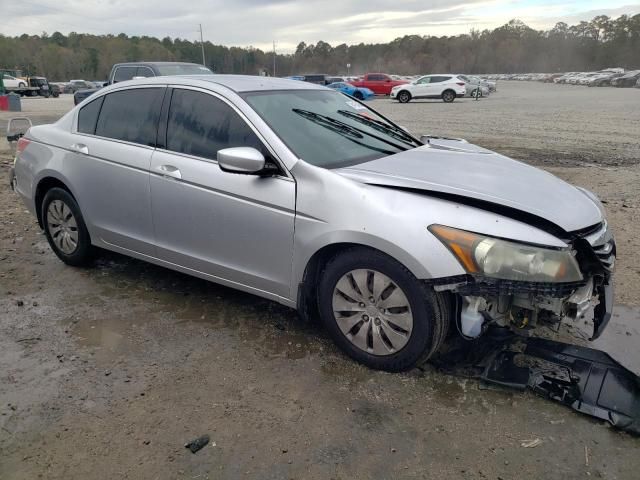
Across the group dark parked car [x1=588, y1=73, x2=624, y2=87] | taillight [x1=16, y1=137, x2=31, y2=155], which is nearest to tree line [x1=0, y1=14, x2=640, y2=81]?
dark parked car [x1=588, y1=73, x2=624, y2=87]

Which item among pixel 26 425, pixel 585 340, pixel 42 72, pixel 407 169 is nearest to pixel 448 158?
pixel 407 169

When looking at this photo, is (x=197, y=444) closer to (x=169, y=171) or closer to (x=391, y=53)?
(x=169, y=171)

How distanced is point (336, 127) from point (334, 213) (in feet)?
3.37

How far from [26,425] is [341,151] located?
2355mm

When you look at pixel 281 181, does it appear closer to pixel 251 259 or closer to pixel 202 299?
pixel 251 259

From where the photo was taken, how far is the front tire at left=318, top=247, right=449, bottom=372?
279cm

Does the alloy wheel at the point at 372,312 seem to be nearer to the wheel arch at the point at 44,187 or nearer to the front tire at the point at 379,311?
the front tire at the point at 379,311

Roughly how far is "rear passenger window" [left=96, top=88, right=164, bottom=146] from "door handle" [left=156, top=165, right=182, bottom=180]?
27 centimetres

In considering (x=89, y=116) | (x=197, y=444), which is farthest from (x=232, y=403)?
(x=89, y=116)

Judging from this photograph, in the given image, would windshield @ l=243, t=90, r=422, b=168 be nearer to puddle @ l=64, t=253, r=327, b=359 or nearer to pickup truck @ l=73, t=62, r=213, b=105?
puddle @ l=64, t=253, r=327, b=359

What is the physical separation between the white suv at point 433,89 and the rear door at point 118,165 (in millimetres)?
28517

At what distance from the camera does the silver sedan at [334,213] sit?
270 cm

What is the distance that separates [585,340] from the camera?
11.4 feet

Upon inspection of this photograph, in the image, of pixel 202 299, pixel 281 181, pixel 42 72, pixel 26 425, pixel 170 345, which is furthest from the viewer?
pixel 42 72
